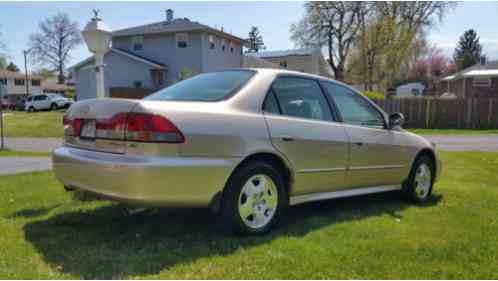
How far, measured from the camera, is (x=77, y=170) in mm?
3428

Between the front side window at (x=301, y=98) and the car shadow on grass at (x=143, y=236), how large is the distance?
46.2 inches

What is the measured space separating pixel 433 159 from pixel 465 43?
7862cm

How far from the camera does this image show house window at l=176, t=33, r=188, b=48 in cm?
2778

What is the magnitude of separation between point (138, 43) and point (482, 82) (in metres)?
27.4

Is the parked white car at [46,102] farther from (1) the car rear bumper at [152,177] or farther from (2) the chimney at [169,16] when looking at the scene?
(1) the car rear bumper at [152,177]

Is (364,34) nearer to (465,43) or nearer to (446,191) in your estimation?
(446,191)

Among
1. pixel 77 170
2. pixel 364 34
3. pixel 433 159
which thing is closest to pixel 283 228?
pixel 77 170

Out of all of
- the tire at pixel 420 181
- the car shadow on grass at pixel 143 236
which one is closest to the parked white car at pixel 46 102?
the car shadow on grass at pixel 143 236

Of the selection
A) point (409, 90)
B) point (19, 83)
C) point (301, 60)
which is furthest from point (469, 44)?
point (19, 83)

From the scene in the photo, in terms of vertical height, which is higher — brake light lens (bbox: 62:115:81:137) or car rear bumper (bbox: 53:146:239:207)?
brake light lens (bbox: 62:115:81:137)

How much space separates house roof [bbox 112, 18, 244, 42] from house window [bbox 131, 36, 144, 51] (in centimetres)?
55

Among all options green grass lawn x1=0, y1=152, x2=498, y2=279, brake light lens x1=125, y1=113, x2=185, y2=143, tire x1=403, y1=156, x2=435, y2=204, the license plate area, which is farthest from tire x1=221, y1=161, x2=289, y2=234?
tire x1=403, y1=156, x2=435, y2=204

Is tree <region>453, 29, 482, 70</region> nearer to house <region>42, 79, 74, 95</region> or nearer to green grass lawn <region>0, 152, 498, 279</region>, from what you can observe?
house <region>42, 79, 74, 95</region>

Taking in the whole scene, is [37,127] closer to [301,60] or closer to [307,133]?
[307,133]
